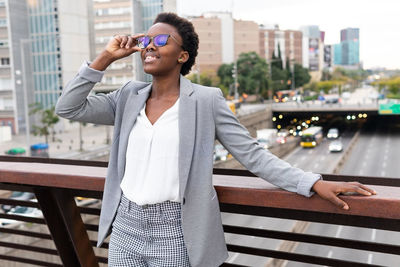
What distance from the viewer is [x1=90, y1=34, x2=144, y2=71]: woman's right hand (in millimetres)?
1209

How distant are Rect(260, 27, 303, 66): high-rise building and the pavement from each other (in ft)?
103

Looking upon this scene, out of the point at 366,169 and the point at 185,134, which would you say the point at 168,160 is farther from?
the point at 366,169

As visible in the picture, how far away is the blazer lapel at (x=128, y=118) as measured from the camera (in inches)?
46.2

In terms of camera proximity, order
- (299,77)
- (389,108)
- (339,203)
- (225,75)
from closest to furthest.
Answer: (339,203) → (389,108) → (225,75) → (299,77)

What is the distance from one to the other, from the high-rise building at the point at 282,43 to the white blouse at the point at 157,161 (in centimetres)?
5125

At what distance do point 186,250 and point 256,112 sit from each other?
26.9 meters

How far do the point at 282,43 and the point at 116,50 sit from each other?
201 feet

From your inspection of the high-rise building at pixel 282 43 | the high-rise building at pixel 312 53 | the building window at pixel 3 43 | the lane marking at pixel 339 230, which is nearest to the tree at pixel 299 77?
the high-rise building at pixel 282 43

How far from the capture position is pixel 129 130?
1.17 metres

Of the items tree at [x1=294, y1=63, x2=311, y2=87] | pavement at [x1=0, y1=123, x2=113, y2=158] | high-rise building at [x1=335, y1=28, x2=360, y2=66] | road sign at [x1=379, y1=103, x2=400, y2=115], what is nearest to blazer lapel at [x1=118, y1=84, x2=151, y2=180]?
pavement at [x1=0, y1=123, x2=113, y2=158]

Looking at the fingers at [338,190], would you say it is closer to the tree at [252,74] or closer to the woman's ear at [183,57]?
the woman's ear at [183,57]

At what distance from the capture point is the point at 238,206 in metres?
1.27

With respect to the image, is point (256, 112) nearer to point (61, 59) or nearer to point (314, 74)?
point (61, 59)

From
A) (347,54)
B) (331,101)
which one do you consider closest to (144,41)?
(331,101)
